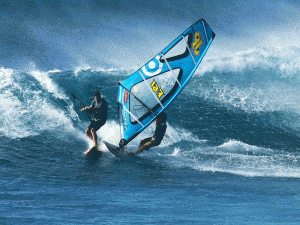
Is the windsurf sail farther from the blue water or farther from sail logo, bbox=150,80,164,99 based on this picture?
the blue water

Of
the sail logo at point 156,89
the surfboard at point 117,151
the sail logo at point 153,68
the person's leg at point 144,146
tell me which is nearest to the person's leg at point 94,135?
the surfboard at point 117,151

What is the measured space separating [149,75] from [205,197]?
4.04 meters

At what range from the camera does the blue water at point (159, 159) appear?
15.5 ft

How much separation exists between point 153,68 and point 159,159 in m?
2.18

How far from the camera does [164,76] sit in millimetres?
8797

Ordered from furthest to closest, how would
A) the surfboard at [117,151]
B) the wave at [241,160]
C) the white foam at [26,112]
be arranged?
the white foam at [26,112], the surfboard at [117,151], the wave at [241,160]

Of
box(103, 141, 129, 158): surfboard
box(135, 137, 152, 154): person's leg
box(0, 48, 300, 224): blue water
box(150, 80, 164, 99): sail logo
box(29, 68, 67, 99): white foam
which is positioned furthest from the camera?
box(29, 68, 67, 99): white foam

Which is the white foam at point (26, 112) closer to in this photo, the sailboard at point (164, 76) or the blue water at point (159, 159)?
the blue water at point (159, 159)

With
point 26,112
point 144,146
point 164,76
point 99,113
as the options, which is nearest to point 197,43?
point 164,76

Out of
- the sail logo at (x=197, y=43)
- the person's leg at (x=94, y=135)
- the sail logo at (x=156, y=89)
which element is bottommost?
the person's leg at (x=94, y=135)

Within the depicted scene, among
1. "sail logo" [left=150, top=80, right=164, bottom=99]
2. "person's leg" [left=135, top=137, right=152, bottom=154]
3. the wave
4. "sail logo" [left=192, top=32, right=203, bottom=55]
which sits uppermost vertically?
"sail logo" [left=192, top=32, right=203, bottom=55]

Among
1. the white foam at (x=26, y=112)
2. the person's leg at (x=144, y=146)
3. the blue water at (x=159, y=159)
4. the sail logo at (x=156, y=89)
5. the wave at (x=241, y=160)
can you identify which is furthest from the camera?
the white foam at (x=26, y=112)

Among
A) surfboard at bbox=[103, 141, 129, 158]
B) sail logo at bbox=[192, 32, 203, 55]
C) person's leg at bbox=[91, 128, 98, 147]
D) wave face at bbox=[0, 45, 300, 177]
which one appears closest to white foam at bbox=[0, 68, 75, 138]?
wave face at bbox=[0, 45, 300, 177]

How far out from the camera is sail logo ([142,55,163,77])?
8781 mm
